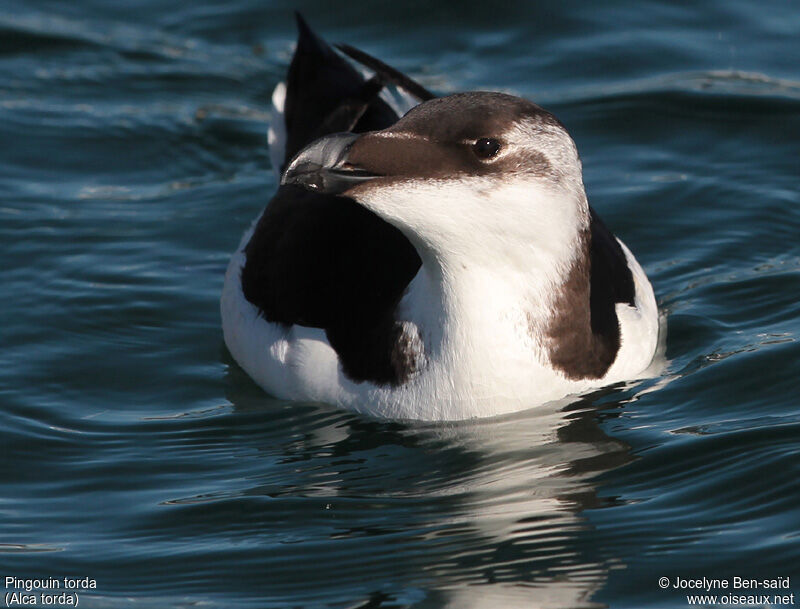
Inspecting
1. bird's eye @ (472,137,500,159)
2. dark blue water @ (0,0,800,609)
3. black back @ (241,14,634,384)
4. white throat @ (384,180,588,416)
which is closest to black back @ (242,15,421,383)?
black back @ (241,14,634,384)

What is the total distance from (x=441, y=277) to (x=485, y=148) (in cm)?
63

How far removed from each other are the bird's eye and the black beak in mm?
443

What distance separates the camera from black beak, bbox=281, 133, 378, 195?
559 centimetres

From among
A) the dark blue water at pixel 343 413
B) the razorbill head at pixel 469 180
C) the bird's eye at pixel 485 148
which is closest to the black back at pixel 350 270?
the dark blue water at pixel 343 413

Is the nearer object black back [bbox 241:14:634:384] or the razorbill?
the razorbill

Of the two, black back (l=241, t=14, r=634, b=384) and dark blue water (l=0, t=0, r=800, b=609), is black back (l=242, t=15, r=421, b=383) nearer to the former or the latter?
black back (l=241, t=14, r=634, b=384)

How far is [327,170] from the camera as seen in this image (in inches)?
221

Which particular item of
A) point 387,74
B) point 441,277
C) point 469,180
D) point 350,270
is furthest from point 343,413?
point 387,74

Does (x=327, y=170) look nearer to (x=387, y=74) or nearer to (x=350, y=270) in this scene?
(x=350, y=270)

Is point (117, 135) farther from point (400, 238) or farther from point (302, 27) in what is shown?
point (400, 238)

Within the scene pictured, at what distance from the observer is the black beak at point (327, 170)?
5594mm

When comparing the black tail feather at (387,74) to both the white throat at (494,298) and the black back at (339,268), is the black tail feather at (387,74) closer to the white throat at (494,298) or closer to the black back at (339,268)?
the black back at (339,268)

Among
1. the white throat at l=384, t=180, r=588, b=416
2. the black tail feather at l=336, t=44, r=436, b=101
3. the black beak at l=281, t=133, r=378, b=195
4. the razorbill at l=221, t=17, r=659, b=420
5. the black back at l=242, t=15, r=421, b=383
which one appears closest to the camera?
the black beak at l=281, t=133, r=378, b=195

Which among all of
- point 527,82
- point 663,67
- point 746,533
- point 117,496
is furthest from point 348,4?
point 746,533
